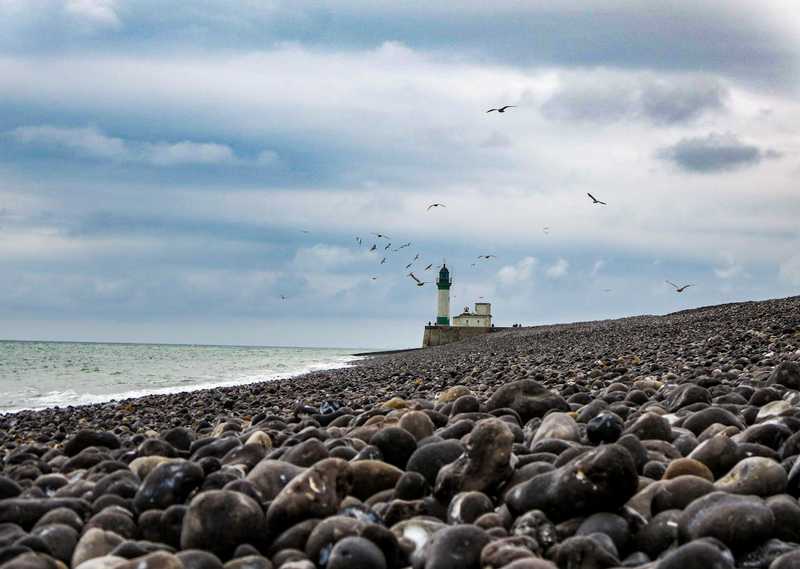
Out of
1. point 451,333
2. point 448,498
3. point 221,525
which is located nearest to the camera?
point 221,525

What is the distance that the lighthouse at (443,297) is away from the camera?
234 ft

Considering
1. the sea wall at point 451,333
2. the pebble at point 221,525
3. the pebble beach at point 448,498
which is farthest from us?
the sea wall at point 451,333

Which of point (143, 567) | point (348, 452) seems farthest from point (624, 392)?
point (143, 567)

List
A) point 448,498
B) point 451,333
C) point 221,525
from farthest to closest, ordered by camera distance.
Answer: point 451,333 < point 448,498 < point 221,525

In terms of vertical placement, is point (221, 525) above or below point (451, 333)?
below

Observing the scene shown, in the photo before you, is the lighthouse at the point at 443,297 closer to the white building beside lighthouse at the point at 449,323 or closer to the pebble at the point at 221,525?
the white building beside lighthouse at the point at 449,323

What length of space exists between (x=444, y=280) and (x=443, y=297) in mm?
1649

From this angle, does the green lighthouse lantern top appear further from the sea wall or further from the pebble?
the pebble

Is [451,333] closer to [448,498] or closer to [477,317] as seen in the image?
[477,317]

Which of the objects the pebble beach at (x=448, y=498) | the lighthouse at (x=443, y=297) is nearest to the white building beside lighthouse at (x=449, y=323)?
the lighthouse at (x=443, y=297)

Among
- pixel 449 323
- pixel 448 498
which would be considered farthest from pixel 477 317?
pixel 448 498

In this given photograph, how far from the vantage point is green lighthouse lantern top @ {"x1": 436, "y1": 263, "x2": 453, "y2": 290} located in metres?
71.4

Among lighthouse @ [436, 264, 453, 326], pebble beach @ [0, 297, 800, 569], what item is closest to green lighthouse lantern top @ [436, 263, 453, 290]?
lighthouse @ [436, 264, 453, 326]

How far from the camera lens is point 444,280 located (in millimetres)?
71625
